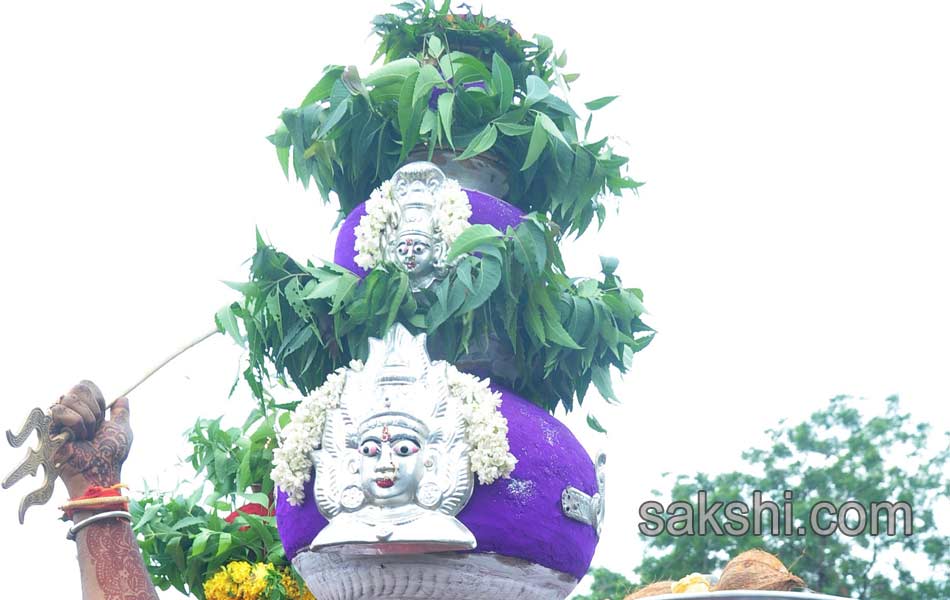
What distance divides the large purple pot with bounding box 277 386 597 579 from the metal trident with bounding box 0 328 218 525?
1.24 m

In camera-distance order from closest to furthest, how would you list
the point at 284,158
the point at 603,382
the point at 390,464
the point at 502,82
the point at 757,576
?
the point at 757,576, the point at 390,464, the point at 502,82, the point at 603,382, the point at 284,158

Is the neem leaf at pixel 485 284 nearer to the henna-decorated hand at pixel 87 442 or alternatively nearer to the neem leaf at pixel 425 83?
the neem leaf at pixel 425 83

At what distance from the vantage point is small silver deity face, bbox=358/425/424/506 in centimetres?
784

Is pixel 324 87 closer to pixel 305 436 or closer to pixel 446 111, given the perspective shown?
pixel 446 111

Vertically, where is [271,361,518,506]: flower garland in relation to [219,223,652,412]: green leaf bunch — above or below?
below

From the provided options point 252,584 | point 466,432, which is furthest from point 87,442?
point 466,432

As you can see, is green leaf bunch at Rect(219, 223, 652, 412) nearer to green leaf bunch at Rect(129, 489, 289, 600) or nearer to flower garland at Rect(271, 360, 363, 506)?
flower garland at Rect(271, 360, 363, 506)

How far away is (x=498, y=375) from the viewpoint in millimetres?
8594

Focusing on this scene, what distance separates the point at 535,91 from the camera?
8594 millimetres

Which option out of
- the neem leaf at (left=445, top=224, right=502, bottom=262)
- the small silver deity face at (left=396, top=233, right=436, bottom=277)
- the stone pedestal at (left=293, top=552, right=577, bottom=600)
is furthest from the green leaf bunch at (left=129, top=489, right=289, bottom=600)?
the neem leaf at (left=445, top=224, right=502, bottom=262)

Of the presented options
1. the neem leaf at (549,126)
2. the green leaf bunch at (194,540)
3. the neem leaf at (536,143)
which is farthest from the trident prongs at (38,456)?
the neem leaf at (549,126)

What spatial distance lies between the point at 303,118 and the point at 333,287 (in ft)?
3.28

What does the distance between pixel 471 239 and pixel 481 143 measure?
58 centimetres

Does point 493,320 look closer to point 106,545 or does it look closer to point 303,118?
point 303,118
